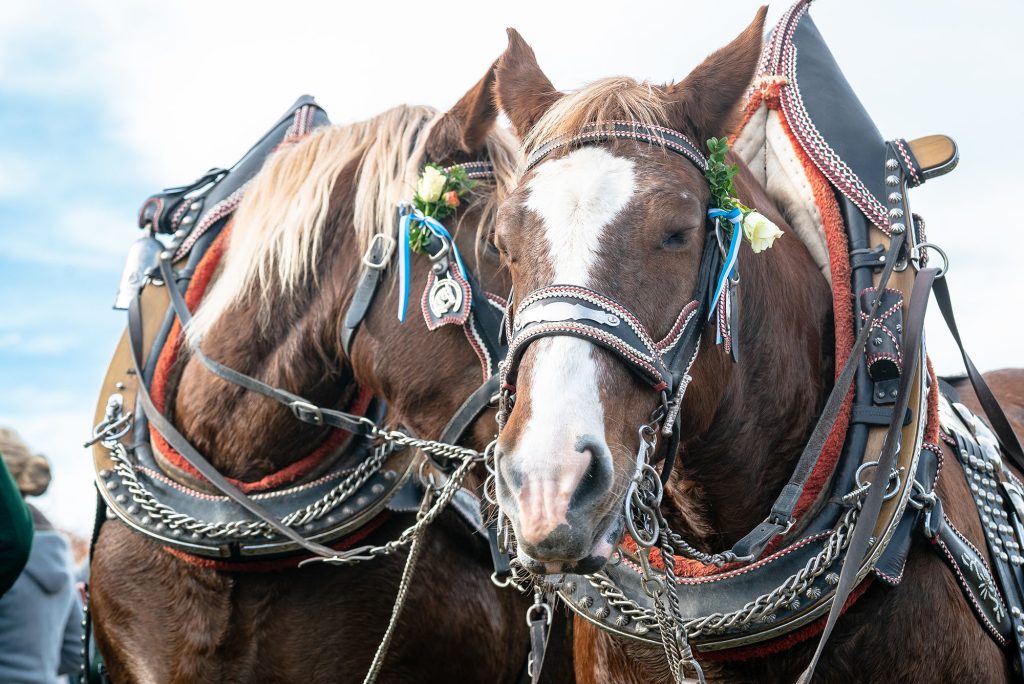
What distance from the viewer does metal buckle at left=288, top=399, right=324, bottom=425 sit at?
3514mm

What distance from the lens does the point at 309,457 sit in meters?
3.70

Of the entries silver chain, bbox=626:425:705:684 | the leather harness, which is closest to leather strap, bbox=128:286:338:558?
the leather harness

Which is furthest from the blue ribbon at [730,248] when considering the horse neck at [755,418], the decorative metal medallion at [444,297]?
the decorative metal medallion at [444,297]

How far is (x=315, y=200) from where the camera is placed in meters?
3.74

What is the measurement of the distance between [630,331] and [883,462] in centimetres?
71

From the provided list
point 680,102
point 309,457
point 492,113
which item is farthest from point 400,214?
point 680,102

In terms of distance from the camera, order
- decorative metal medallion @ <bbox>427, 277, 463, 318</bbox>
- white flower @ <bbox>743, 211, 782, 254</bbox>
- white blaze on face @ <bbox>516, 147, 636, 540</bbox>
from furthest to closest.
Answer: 1. decorative metal medallion @ <bbox>427, 277, 463, 318</bbox>
2. white flower @ <bbox>743, 211, 782, 254</bbox>
3. white blaze on face @ <bbox>516, 147, 636, 540</bbox>

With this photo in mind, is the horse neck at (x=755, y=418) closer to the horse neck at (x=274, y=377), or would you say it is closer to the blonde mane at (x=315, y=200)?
the blonde mane at (x=315, y=200)

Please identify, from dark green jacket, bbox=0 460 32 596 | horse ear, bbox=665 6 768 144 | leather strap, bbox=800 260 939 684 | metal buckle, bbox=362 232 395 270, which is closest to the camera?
leather strap, bbox=800 260 939 684

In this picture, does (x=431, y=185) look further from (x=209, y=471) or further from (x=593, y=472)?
(x=593, y=472)

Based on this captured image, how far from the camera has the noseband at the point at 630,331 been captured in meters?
2.06

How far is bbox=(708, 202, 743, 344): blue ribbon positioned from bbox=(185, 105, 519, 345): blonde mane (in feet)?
3.84

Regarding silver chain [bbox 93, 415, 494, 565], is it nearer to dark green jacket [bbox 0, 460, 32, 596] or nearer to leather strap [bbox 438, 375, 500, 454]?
leather strap [bbox 438, 375, 500, 454]

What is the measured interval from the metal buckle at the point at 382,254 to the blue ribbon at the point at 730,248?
4.51 ft
